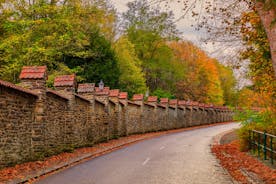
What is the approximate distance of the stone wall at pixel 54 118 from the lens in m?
12.7

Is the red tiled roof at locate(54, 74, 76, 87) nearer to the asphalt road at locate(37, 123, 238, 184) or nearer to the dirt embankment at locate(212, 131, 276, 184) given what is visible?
the asphalt road at locate(37, 123, 238, 184)

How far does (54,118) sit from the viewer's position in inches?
658

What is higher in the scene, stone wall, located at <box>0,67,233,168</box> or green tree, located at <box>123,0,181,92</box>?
green tree, located at <box>123,0,181,92</box>

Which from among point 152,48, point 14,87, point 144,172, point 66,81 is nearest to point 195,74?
point 152,48

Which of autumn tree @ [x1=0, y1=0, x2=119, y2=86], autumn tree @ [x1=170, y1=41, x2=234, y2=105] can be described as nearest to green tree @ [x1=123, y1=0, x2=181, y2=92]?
autumn tree @ [x1=170, y1=41, x2=234, y2=105]

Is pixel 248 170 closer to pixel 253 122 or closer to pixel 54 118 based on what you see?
pixel 253 122

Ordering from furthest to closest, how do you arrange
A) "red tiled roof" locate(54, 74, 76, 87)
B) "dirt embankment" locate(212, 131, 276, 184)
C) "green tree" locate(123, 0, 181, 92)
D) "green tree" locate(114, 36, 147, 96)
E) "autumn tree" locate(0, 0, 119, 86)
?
1. "green tree" locate(123, 0, 181, 92)
2. "green tree" locate(114, 36, 147, 96)
3. "autumn tree" locate(0, 0, 119, 86)
4. "red tiled roof" locate(54, 74, 76, 87)
5. "dirt embankment" locate(212, 131, 276, 184)

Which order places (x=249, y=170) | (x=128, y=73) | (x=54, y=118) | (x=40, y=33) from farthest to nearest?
(x=128, y=73), (x=40, y=33), (x=54, y=118), (x=249, y=170)

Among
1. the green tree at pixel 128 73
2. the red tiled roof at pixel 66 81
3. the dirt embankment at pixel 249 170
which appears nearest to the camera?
the dirt embankment at pixel 249 170

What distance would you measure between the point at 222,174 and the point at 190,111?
4502cm

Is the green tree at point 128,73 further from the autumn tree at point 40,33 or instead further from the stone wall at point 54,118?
the stone wall at point 54,118

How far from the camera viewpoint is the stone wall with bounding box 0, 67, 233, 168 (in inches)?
498

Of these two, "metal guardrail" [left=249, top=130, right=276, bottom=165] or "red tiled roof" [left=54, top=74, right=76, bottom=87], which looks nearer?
"metal guardrail" [left=249, top=130, right=276, bottom=165]

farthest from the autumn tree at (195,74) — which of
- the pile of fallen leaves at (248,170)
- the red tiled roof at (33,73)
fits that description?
the red tiled roof at (33,73)
